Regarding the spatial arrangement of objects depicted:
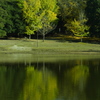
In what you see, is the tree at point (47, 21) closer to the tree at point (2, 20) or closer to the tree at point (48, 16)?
the tree at point (48, 16)

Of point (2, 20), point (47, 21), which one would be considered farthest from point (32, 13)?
point (2, 20)

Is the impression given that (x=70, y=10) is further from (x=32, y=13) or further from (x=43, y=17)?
(x=32, y=13)

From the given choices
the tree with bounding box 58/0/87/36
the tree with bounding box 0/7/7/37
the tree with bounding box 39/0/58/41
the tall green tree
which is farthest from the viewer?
the tree with bounding box 58/0/87/36

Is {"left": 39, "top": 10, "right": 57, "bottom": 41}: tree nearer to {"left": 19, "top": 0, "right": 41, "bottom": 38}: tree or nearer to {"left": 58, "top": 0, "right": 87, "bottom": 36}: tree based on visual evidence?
{"left": 19, "top": 0, "right": 41, "bottom": 38}: tree

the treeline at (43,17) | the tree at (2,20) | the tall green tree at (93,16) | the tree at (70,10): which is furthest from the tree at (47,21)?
the tall green tree at (93,16)

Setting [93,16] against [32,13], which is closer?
[32,13]

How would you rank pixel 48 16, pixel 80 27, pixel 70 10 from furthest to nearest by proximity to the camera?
pixel 70 10 < pixel 48 16 < pixel 80 27

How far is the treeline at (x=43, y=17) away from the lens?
81812 millimetres

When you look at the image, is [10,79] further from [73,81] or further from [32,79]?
[73,81]

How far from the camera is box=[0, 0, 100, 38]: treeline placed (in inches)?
3221

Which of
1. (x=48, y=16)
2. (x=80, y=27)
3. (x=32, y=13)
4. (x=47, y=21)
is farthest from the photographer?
(x=48, y=16)

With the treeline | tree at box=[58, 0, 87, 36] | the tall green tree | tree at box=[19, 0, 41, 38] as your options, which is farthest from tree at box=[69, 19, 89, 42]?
tree at box=[19, 0, 41, 38]

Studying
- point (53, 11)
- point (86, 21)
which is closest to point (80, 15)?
point (86, 21)

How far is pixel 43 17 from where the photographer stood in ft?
272
